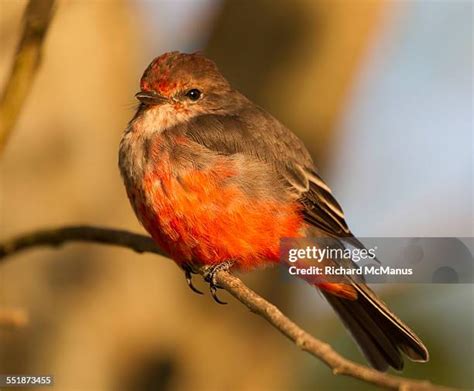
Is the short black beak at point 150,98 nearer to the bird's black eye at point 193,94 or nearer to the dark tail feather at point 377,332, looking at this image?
the bird's black eye at point 193,94

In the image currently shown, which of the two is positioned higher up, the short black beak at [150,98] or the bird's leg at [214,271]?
the short black beak at [150,98]

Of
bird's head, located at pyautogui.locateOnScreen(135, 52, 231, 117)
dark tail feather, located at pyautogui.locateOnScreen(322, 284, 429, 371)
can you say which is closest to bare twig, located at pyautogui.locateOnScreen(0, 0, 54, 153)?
bird's head, located at pyautogui.locateOnScreen(135, 52, 231, 117)

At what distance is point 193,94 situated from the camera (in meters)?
4.80

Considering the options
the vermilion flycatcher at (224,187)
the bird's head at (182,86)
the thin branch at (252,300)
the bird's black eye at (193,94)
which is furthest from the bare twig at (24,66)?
the bird's black eye at (193,94)

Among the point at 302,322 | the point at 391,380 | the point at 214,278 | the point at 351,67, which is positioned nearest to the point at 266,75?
the point at 351,67

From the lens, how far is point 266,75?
254 inches

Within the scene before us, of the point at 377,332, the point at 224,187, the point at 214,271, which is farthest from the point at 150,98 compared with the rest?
the point at 377,332

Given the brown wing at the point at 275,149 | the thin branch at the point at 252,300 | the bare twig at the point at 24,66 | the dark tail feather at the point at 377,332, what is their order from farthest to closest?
the brown wing at the point at 275,149, the dark tail feather at the point at 377,332, the bare twig at the point at 24,66, the thin branch at the point at 252,300

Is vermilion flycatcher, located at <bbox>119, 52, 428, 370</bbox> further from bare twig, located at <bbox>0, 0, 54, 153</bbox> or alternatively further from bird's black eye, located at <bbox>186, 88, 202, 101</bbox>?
bare twig, located at <bbox>0, 0, 54, 153</bbox>

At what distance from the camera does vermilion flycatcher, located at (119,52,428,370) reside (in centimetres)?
411

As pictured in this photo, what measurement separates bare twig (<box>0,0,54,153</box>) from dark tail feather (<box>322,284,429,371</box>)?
2.03 metres

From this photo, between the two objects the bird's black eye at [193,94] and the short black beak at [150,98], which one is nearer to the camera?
the short black beak at [150,98]

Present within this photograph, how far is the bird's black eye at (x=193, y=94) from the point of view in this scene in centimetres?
478

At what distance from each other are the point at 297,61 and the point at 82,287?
2.34m
